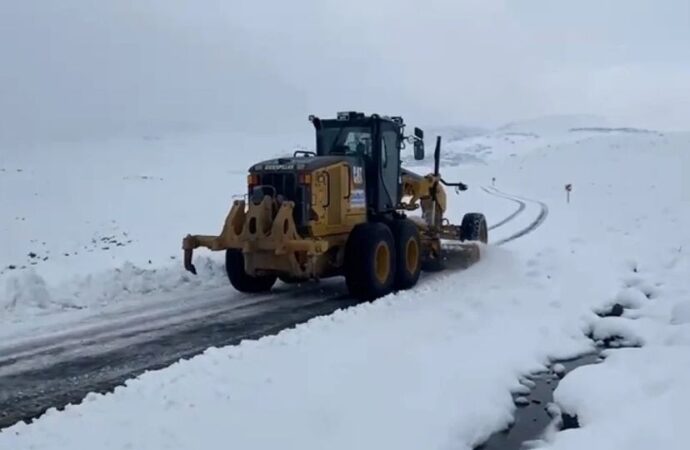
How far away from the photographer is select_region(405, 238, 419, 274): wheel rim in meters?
12.5

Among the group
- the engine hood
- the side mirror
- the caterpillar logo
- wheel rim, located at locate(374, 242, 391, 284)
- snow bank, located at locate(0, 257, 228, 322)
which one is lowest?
snow bank, located at locate(0, 257, 228, 322)

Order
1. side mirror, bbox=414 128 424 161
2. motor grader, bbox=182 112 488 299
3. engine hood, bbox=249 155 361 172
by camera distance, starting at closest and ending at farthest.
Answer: motor grader, bbox=182 112 488 299, engine hood, bbox=249 155 361 172, side mirror, bbox=414 128 424 161

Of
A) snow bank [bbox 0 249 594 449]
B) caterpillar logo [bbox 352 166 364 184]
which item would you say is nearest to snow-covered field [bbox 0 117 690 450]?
Result: snow bank [bbox 0 249 594 449]

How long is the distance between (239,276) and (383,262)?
2.14m

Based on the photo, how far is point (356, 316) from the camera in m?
9.34

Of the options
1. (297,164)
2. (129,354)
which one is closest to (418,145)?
(297,164)

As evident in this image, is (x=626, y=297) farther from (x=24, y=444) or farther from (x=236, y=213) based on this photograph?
(x=24, y=444)

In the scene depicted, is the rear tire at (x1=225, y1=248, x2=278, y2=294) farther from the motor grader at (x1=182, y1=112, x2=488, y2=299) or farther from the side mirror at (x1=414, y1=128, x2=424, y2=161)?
the side mirror at (x1=414, y1=128, x2=424, y2=161)

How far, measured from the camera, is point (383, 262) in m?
11.7

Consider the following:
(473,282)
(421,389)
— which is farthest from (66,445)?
(473,282)

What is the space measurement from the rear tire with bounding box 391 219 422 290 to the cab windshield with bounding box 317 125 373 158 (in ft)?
4.08

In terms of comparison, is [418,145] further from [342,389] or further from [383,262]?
[342,389]

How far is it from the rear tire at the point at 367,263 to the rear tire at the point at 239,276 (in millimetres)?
1339

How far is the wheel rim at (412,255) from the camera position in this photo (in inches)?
490
